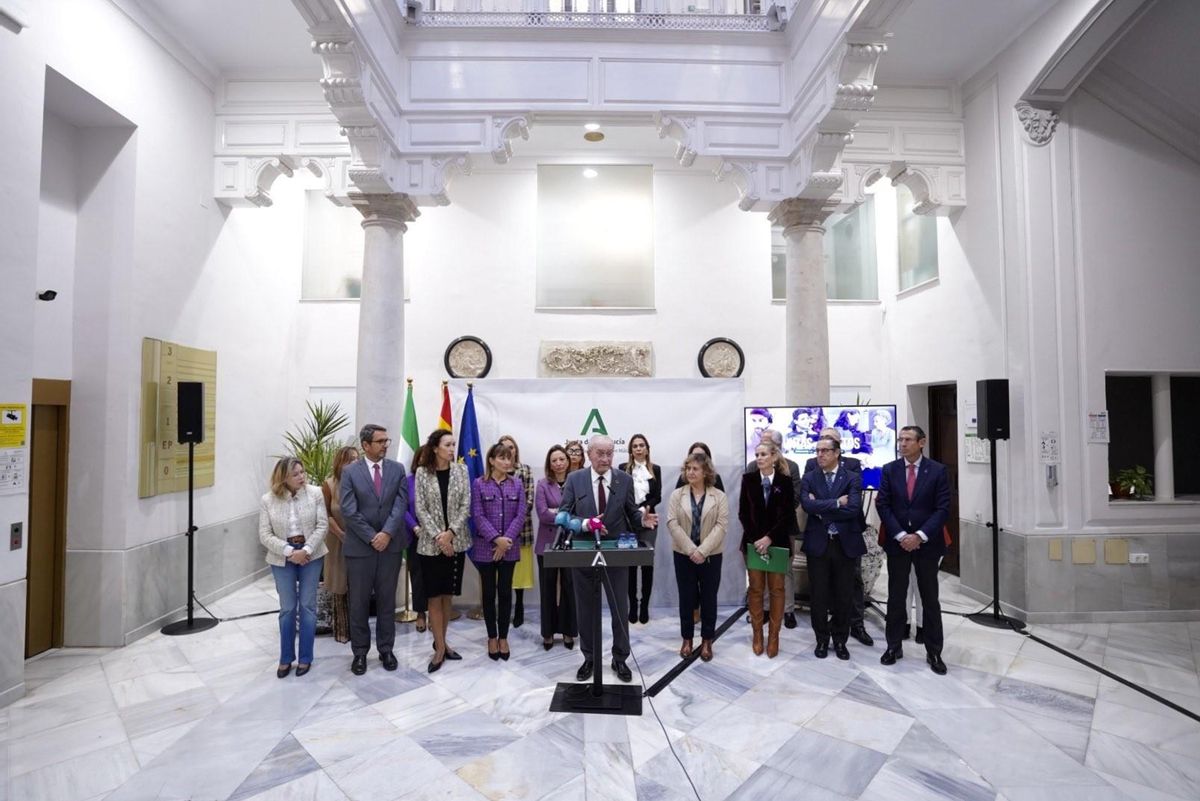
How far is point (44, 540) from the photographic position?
472cm

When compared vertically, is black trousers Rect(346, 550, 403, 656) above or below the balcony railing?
below

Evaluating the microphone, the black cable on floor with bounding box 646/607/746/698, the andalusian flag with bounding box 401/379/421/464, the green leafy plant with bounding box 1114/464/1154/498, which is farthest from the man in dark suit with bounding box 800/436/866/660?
the andalusian flag with bounding box 401/379/421/464

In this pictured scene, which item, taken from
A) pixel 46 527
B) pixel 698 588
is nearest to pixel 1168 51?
pixel 698 588

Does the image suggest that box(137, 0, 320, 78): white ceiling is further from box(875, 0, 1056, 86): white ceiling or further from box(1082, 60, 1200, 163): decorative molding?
box(1082, 60, 1200, 163): decorative molding

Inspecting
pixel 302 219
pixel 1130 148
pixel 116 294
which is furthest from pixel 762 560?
pixel 302 219

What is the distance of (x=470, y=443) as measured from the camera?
5324mm

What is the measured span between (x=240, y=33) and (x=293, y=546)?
15.0 feet

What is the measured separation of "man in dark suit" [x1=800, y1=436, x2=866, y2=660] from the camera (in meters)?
4.29

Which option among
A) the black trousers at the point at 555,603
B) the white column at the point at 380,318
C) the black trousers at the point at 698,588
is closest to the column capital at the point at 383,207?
the white column at the point at 380,318

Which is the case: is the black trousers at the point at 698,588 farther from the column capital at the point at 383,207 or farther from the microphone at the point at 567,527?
the column capital at the point at 383,207

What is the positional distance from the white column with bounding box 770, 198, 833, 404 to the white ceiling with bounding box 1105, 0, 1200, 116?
2695 millimetres

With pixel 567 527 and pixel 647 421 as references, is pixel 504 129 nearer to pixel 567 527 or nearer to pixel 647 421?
pixel 647 421

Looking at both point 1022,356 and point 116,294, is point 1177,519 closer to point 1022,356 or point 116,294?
point 1022,356

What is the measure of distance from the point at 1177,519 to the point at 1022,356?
1.98m
